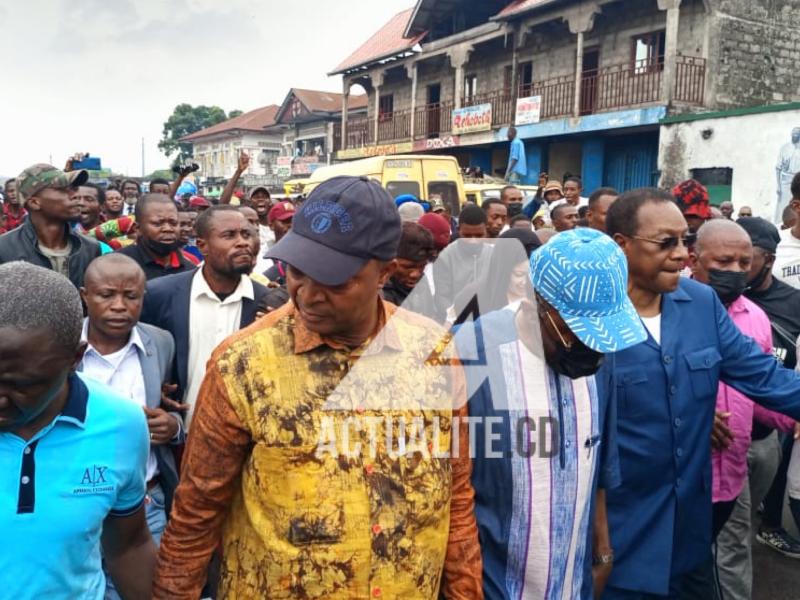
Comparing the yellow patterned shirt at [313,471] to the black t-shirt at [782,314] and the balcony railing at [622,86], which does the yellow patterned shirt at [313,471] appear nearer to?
the black t-shirt at [782,314]

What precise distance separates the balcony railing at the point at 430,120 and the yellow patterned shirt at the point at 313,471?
71.2 ft

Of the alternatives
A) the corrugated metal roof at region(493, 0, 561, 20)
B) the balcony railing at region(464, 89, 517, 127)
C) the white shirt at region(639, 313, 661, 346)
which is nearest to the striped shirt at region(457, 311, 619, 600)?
the white shirt at region(639, 313, 661, 346)

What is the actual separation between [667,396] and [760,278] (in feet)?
5.17

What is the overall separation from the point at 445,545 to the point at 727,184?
47.4 feet

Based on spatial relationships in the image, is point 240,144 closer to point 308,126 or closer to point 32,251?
Result: point 308,126

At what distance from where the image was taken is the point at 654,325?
2.47 meters

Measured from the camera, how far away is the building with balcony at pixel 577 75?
16094 mm

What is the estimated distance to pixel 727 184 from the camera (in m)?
14.2

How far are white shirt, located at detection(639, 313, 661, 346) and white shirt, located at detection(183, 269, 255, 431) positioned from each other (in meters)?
1.83

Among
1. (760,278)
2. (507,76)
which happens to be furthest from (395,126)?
(760,278)

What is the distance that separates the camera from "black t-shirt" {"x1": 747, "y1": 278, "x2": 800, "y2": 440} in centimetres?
337

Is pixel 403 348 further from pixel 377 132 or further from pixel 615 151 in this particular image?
pixel 377 132

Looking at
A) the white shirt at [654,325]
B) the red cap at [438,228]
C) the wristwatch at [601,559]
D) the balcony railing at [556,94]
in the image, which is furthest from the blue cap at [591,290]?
the balcony railing at [556,94]

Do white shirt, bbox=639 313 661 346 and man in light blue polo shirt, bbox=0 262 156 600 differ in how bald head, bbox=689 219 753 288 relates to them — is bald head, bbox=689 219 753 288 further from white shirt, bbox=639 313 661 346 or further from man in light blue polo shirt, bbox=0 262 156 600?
man in light blue polo shirt, bbox=0 262 156 600
